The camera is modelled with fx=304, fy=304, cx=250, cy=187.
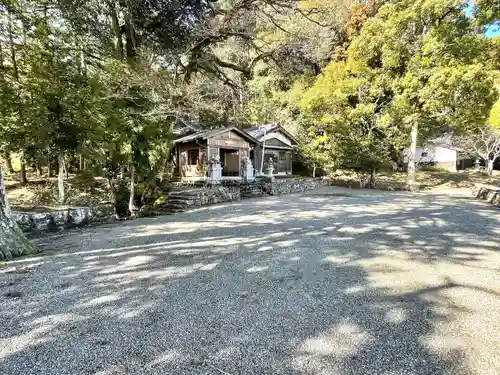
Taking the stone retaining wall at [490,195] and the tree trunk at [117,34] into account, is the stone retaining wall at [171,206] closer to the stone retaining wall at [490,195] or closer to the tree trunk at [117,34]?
the tree trunk at [117,34]

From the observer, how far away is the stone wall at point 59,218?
680cm

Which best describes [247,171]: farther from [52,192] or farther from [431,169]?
[431,169]

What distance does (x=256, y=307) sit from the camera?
2758 millimetres

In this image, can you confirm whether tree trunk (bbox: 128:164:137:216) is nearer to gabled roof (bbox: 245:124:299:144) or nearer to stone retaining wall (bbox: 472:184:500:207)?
gabled roof (bbox: 245:124:299:144)

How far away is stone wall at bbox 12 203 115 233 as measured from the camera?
6805 millimetres

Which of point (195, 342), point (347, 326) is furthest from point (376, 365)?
point (195, 342)

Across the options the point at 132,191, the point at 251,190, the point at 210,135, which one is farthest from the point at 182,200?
the point at 210,135

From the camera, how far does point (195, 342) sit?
2.20 m

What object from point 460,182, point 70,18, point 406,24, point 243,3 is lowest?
point 460,182

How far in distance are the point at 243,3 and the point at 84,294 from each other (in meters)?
9.64

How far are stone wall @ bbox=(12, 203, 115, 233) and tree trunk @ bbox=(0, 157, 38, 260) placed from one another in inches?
72.7

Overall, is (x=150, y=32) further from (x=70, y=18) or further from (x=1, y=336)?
(x=1, y=336)

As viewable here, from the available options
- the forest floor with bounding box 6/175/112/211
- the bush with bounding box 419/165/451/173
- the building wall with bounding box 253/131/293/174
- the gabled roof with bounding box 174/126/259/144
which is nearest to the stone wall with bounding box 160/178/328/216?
the forest floor with bounding box 6/175/112/211

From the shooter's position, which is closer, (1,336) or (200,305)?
(1,336)
